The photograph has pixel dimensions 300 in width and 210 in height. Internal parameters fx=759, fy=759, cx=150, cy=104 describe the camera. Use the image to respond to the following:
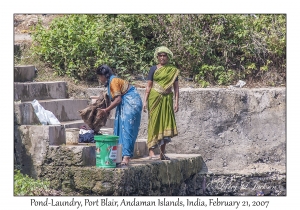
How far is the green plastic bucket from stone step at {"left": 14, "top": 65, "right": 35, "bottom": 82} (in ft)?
10.1

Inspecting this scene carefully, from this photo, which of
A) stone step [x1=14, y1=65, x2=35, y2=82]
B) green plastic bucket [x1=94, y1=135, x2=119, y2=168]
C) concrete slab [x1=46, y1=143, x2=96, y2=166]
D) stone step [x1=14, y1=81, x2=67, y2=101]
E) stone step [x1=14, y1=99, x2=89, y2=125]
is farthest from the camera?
stone step [x1=14, y1=65, x2=35, y2=82]

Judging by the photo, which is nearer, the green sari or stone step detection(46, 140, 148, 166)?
stone step detection(46, 140, 148, 166)

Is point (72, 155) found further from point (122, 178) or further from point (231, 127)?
point (231, 127)

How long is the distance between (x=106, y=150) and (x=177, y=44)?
4.66 metres

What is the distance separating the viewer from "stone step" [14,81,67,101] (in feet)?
36.7

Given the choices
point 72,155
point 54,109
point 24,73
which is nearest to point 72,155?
point 72,155

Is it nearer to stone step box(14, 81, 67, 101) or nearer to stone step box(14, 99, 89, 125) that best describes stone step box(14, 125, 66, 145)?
stone step box(14, 99, 89, 125)

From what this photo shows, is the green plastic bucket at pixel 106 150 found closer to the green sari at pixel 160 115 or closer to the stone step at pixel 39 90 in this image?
the green sari at pixel 160 115

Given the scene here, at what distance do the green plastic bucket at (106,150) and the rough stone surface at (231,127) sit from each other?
297 centimetres

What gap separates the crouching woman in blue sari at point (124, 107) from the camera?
384 inches

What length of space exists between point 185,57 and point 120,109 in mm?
3759

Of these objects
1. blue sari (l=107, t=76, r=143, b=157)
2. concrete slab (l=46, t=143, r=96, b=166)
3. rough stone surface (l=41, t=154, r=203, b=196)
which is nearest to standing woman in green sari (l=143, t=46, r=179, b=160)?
rough stone surface (l=41, t=154, r=203, b=196)

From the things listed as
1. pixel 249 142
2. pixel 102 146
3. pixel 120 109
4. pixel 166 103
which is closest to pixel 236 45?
pixel 249 142

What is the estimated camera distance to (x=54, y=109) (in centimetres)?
1123
